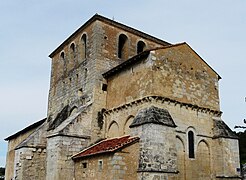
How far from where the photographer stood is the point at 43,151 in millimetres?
21266

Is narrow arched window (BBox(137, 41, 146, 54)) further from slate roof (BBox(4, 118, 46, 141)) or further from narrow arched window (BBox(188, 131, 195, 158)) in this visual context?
slate roof (BBox(4, 118, 46, 141))

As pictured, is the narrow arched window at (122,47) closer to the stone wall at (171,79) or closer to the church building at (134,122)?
the church building at (134,122)

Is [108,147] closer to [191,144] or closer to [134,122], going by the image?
[134,122]

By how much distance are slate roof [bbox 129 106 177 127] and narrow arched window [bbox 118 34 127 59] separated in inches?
267

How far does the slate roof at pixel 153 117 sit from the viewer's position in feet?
48.9

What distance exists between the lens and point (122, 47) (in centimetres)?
2227

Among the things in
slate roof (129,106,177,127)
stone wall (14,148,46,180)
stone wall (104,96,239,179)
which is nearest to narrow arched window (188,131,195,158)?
stone wall (104,96,239,179)

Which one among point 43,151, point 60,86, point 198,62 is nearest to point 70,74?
point 60,86

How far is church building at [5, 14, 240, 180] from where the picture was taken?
14727mm

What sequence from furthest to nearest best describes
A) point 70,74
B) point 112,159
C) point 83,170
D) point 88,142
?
point 70,74
point 88,142
point 83,170
point 112,159

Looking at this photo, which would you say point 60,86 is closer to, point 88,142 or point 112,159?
point 88,142

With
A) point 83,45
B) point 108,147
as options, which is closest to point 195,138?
point 108,147

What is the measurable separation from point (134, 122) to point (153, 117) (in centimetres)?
112

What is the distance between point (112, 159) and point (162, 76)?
4965mm
